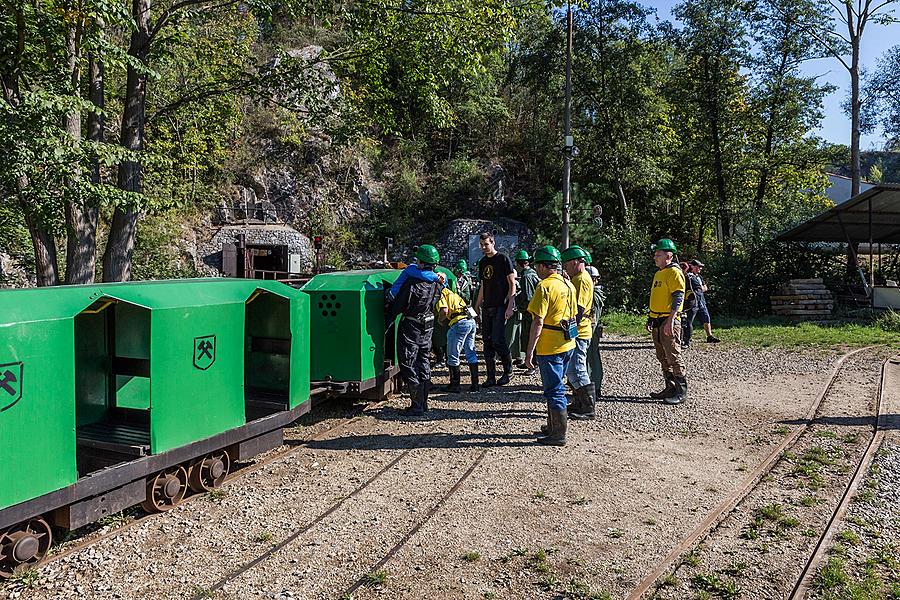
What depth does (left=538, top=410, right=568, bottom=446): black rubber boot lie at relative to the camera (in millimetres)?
6762

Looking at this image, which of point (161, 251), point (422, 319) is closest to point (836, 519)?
point (422, 319)

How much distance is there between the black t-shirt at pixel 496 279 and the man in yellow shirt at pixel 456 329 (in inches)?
14.2

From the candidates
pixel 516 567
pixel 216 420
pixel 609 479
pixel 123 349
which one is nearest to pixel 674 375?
pixel 609 479

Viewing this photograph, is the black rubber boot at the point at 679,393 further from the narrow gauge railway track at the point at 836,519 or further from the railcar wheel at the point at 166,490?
the railcar wheel at the point at 166,490

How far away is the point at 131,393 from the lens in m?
5.83

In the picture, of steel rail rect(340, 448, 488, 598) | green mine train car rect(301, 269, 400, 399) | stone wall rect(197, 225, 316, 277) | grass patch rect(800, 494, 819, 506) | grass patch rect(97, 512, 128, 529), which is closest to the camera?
steel rail rect(340, 448, 488, 598)

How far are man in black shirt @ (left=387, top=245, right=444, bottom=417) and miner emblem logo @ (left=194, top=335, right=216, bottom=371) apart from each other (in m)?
2.61

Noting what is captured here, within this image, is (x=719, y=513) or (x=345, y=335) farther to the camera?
(x=345, y=335)

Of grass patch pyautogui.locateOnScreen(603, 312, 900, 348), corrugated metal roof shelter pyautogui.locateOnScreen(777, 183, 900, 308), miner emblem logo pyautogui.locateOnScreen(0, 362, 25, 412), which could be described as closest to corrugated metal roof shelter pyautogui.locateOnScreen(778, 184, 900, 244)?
corrugated metal roof shelter pyautogui.locateOnScreen(777, 183, 900, 308)

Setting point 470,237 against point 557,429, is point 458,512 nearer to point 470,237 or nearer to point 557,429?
point 557,429

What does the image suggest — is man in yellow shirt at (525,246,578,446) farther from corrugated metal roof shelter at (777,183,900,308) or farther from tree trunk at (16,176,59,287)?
corrugated metal roof shelter at (777,183,900,308)

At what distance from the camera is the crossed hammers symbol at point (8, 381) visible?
3.64m

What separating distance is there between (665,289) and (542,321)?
7.94ft

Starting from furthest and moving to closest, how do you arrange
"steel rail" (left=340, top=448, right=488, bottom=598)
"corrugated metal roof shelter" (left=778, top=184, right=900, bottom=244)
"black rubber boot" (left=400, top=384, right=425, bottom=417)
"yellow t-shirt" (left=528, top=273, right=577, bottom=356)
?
"corrugated metal roof shelter" (left=778, top=184, right=900, bottom=244)
"black rubber boot" (left=400, top=384, right=425, bottom=417)
"yellow t-shirt" (left=528, top=273, right=577, bottom=356)
"steel rail" (left=340, top=448, right=488, bottom=598)
